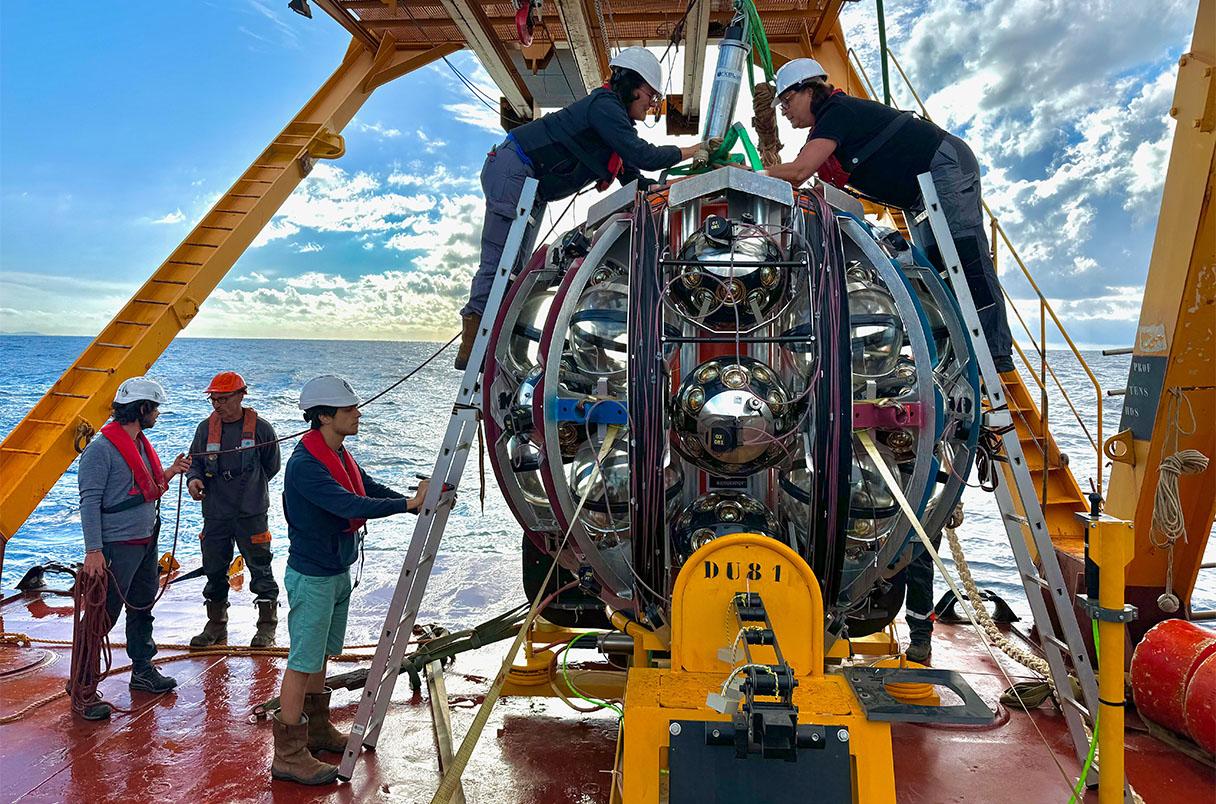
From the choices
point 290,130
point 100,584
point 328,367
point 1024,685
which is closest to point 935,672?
point 1024,685

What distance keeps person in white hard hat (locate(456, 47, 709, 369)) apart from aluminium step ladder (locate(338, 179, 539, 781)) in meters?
0.42

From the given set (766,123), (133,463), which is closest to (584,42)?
(766,123)

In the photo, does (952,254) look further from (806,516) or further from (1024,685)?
(1024,685)

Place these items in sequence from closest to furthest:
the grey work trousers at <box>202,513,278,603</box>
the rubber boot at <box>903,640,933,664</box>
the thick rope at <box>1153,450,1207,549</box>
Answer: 1. the thick rope at <box>1153,450,1207,549</box>
2. the rubber boot at <box>903,640,933,664</box>
3. the grey work trousers at <box>202,513,278,603</box>

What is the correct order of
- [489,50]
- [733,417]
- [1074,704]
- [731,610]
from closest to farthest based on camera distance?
[731,610] → [733,417] → [1074,704] → [489,50]

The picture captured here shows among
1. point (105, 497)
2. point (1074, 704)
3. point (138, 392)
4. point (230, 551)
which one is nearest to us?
point (1074, 704)

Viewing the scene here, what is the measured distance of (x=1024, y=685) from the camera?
15.2 ft

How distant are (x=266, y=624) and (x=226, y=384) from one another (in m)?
1.64

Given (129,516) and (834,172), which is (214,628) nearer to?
(129,516)

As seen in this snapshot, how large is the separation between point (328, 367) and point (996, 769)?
5861cm

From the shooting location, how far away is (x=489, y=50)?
21.5 feet

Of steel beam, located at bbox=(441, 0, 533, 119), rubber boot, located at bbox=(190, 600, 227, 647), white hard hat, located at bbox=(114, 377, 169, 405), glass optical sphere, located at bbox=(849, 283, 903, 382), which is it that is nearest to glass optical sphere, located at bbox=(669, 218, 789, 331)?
glass optical sphere, located at bbox=(849, 283, 903, 382)

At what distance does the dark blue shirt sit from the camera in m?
3.71

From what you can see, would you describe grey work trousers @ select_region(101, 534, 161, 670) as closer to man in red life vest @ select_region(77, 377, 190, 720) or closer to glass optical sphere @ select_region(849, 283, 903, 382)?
man in red life vest @ select_region(77, 377, 190, 720)
